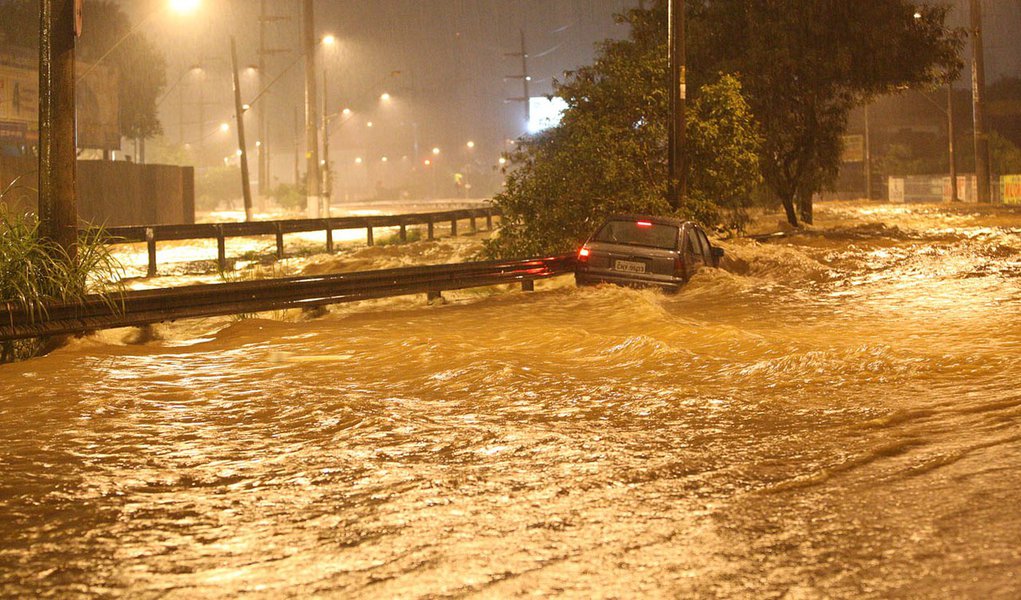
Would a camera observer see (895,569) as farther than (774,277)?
No

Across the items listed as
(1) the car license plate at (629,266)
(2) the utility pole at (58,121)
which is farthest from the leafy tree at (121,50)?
(2) the utility pole at (58,121)

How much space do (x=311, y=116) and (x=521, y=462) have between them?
1626 inches

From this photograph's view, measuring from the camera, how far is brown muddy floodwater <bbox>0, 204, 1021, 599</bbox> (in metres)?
4.89

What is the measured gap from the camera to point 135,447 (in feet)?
24.4

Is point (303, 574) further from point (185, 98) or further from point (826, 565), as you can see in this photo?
point (185, 98)

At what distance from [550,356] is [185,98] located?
482ft

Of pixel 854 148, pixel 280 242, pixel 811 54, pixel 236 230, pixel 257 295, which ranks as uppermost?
pixel 854 148

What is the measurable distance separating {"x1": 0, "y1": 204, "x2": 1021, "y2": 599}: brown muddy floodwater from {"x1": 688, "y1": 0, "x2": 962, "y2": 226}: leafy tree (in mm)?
22630

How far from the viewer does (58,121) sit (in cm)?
1230

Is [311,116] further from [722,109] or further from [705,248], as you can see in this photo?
[705,248]

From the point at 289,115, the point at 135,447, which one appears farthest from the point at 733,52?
the point at 289,115

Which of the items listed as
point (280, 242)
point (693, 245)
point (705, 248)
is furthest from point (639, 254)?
point (280, 242)

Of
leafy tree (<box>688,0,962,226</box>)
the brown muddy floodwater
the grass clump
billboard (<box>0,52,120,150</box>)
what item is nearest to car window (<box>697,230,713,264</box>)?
the brown muddy floodwater

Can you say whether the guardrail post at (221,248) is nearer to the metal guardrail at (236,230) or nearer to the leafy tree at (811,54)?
the metal guardrail at (236,230)
